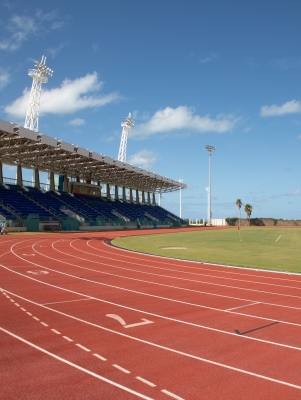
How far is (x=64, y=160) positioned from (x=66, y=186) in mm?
12076

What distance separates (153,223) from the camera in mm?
77188

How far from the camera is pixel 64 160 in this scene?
59.1 m

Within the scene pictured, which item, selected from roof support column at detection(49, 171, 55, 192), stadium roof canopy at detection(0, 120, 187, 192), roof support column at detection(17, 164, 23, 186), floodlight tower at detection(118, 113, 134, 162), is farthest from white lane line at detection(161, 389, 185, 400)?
floodlight tower at detection(118, 113, 134, 162)

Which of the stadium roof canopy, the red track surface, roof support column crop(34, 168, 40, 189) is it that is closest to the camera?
the red track surface

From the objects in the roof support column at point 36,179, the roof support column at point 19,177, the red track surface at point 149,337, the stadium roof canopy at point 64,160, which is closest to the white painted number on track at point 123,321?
the red track surface at point 149,337

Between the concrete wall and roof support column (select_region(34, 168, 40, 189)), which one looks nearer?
roof support column (select_region(34, 168, 40, 189))

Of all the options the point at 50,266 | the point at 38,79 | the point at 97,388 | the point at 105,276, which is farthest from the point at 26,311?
the point at 38,79

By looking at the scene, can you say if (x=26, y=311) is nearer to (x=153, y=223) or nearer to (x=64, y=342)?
(x=64, y=342)

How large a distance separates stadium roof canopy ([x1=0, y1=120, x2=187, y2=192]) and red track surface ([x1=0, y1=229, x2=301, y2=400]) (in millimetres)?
32437

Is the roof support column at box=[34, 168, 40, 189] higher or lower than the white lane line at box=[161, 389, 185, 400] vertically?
higher

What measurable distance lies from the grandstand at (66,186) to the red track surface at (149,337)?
33.2m

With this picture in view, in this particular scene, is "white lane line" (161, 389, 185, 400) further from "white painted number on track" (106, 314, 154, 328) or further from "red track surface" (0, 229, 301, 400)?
"white painted number on track" (106, 314, 154, 328)

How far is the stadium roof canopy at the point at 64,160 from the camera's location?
147ft

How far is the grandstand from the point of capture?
47138mm
